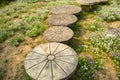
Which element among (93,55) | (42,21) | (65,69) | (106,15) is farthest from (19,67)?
(106,15)

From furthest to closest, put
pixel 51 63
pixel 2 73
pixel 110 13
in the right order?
pixel 110 13, pixel 2 73, pixel 51 63

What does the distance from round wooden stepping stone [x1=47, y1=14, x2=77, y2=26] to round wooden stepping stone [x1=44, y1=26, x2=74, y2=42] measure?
1.85ft

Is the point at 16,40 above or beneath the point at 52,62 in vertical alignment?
beneath

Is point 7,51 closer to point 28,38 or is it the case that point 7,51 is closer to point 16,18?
point 28,38

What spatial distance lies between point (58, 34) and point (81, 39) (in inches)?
51.2

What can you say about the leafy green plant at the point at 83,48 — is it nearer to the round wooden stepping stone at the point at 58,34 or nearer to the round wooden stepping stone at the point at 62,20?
the round wooden stepping stone at the point at 58,34

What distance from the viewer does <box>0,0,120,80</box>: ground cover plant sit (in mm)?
5977

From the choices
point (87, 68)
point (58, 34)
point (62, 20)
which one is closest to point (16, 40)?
point (58, 34)

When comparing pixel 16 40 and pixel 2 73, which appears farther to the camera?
pixel 16 40

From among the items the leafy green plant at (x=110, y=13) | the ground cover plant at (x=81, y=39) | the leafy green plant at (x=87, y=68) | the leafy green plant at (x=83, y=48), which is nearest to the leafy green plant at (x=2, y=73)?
the ground cover plant at (x=81, y=39)

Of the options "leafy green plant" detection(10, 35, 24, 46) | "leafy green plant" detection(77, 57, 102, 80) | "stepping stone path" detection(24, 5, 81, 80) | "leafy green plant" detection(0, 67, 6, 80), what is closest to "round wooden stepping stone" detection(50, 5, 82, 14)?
"leafy green plant" detection(10, 35, 24, 46)

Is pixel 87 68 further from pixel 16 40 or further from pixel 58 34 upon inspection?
pixel 16 40

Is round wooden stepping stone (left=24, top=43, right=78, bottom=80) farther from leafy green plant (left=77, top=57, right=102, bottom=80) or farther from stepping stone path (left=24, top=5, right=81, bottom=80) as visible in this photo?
leafy green plant (left=77, top=57, right=102, bottom=80)

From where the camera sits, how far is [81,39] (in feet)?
24.8
